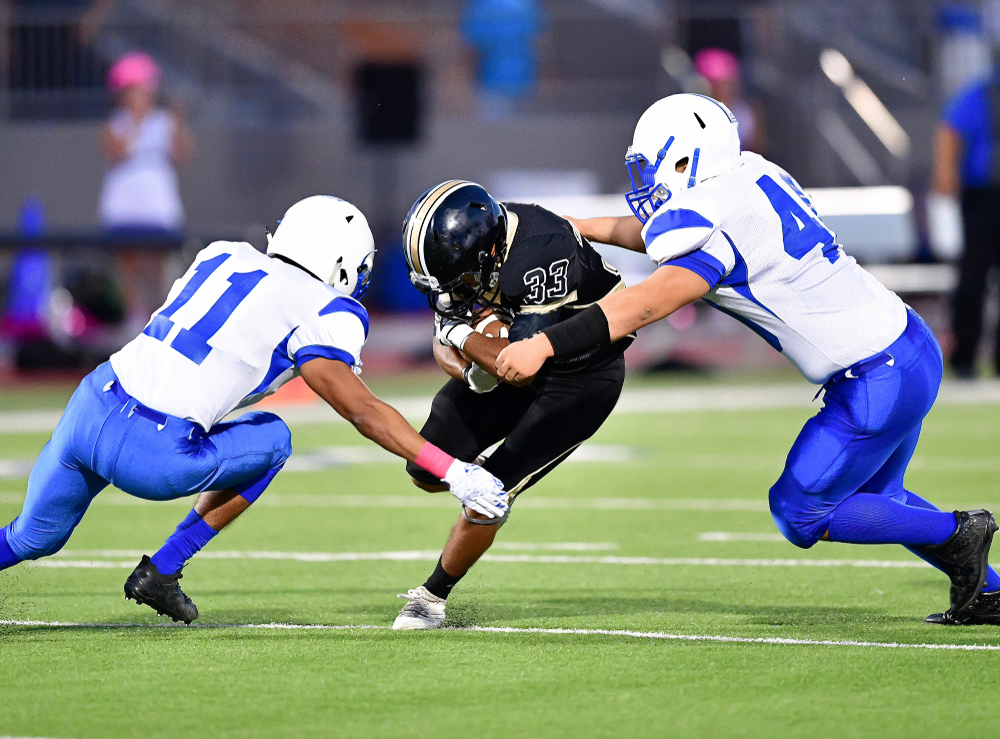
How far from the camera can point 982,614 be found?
4.71 m

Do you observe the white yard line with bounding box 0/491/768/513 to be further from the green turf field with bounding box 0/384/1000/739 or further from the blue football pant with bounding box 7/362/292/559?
the blue football pant with bounding box 7/362/292/559

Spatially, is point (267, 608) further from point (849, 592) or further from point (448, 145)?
point (448, 145)

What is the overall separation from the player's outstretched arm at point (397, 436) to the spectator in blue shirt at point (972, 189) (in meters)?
9.08

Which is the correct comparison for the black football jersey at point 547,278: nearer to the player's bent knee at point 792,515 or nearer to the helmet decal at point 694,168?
the helmet decal at point 694,168

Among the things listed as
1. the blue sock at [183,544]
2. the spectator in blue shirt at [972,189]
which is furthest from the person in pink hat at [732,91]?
the blue sock at [183,544]

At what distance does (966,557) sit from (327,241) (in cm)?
220

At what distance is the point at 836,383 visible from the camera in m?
4.73

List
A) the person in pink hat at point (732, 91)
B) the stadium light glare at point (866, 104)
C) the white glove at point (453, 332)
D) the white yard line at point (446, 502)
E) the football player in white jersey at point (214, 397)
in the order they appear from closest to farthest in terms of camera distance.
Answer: the football player in white jersey at point (214, 397)
the white glove at point (453, 332)
the white yard line at point (446, 502)
the person in pink hat at point (732, 91)
the stadium light glare at point (866, 104)

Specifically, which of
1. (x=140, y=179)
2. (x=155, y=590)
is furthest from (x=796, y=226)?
(x=140, y=179)

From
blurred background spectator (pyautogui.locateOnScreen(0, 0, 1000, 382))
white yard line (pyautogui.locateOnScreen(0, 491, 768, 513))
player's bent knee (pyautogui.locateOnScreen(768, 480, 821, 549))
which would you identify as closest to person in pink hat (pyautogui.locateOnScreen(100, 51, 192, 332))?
blurred background spectator (pyautogui.locateOnScreen(0, 0, 1000, 382))

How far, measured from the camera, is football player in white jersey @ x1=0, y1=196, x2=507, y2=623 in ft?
14.6

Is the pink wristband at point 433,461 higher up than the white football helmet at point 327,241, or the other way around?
the white football helmet at point 327,241

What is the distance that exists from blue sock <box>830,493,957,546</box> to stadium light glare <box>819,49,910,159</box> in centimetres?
1494

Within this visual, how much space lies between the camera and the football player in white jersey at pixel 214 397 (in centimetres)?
446
